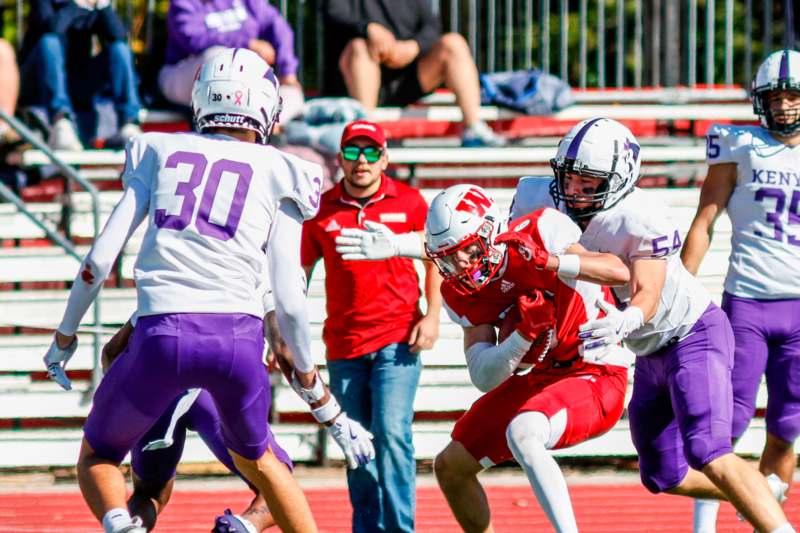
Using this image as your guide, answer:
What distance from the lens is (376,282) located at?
6.07 metres

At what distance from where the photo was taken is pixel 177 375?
4207 millimetres

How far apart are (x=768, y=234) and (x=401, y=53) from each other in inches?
142

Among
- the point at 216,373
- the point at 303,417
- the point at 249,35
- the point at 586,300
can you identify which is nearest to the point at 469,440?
the point at 586,300

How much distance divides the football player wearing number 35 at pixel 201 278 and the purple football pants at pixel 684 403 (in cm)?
132

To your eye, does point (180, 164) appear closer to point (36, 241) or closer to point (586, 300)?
point (586, 300)

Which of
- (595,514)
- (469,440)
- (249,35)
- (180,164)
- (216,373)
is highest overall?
(249,35)

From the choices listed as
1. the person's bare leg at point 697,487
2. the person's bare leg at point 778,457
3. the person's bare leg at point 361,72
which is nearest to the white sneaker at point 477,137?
the person's bare leg at point 361,72

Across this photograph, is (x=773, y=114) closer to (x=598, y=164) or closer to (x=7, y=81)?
(x=598, y=164)

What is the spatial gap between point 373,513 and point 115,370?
73.6 inches

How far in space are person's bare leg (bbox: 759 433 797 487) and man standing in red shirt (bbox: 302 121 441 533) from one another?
1.45 meters

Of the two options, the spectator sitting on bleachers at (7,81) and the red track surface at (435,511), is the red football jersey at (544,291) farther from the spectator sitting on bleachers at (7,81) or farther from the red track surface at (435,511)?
the spectator sitting on bleachers at (7,81)

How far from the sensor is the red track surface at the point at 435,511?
6227 millimetres

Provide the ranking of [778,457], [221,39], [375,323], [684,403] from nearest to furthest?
1. [684,403]
2. [778,457]
3. [375,323]
4. [221,39]

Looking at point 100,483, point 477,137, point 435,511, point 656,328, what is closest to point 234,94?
point 100,483
